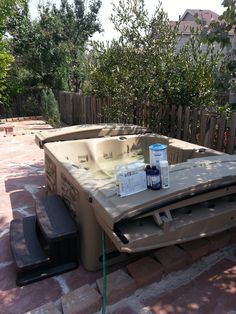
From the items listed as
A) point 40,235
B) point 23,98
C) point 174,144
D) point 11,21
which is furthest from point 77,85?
point 40,235

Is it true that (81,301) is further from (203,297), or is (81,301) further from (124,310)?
(203,297)

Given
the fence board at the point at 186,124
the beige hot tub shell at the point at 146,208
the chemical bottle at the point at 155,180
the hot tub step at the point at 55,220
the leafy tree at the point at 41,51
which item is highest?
the leafy tree at the point at 41,51

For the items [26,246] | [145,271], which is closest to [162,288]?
[145,271]

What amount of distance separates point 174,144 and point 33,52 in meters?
10.00

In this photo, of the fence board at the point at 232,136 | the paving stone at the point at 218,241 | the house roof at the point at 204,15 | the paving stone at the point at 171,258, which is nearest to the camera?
the paving stone at the point at 171,258

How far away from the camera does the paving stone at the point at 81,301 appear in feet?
6.42

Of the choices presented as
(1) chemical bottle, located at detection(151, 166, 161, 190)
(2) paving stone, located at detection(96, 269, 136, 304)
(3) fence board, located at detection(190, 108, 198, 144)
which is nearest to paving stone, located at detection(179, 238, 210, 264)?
(2) paving stone, located at detection(96, 269, 136, 304)

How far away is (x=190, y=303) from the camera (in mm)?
2051

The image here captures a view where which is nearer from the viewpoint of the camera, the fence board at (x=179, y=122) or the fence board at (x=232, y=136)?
the fence board at (x=232, y=136)

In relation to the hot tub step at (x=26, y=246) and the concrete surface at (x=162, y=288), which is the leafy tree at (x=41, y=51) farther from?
the hot tub step at (x=26, y=246)

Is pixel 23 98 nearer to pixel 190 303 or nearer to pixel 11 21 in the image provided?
pixel 11 21

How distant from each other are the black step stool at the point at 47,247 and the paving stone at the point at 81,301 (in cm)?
35

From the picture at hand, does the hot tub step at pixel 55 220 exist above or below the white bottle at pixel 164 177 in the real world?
below

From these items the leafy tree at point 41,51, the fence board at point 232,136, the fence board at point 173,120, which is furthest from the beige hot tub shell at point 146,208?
the leafy tree at point 41,51
